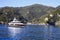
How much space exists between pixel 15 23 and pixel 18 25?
4.35m

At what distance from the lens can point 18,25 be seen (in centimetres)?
16525

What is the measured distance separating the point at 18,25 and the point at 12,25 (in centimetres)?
444

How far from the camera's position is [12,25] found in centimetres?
16600

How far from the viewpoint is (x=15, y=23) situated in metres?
169

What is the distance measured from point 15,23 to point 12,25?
3.59 m
